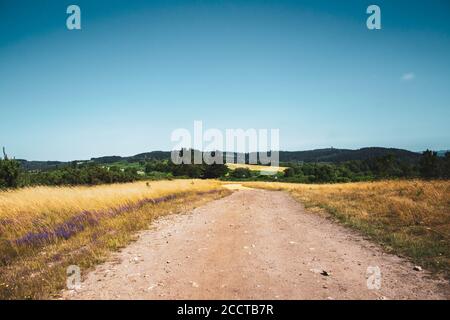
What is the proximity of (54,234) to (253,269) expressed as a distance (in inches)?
297

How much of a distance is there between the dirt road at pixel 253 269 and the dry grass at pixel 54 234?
0.78 meters

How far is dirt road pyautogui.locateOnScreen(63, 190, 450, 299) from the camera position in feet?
17.3

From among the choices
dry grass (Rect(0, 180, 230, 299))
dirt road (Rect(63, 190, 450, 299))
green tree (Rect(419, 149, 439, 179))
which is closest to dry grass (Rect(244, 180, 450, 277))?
dirt road (Rect(63, 190, 450, 299))

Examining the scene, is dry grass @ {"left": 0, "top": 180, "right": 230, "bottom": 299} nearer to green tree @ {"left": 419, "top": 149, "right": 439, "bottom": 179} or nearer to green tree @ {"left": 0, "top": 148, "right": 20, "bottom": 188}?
green tree @ {"left": 0, "top": 148, "right": 20, "bottom": 188}

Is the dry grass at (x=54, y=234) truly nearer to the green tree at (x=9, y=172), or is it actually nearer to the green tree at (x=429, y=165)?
the green tree at (x=9, y=172)

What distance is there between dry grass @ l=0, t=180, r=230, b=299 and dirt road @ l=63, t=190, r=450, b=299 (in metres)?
0.78

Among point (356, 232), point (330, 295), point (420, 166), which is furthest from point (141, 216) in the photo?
point (420, 166)

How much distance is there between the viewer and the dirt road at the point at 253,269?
527cm

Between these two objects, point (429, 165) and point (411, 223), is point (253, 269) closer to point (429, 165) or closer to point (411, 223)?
point (411, 223)

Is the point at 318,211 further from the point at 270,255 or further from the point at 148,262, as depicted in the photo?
the point at 148,262

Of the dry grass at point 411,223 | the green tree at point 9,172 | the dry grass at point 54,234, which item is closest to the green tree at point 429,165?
the dry grass at point 411,223

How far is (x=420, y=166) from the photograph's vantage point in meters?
90.7

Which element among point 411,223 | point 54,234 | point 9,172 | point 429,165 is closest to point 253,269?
point 54,234

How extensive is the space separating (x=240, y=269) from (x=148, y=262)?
2377 millimetres
